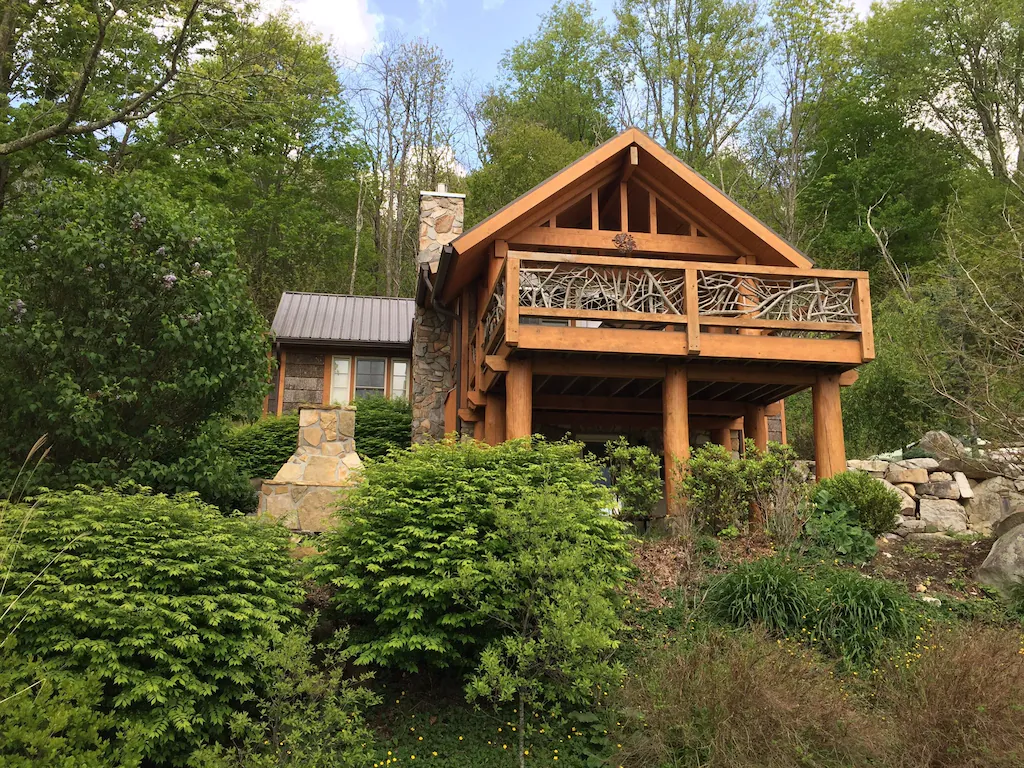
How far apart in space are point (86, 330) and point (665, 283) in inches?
266

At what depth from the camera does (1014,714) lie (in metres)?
5.24

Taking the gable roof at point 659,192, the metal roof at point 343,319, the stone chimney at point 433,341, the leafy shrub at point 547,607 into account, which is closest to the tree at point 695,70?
the metal roof at point 343,319

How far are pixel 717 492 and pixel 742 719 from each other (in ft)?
13.4

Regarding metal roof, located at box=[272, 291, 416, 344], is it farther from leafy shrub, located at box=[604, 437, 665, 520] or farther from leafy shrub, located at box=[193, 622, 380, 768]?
leafy shrub, located at box=[193, 622, 380, 768]

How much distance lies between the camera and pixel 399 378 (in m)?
18.5

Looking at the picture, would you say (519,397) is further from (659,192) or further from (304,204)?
(304,204)

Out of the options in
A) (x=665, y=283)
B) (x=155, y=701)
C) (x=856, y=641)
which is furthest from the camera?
(x=665, y=283)

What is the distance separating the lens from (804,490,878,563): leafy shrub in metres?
8.72

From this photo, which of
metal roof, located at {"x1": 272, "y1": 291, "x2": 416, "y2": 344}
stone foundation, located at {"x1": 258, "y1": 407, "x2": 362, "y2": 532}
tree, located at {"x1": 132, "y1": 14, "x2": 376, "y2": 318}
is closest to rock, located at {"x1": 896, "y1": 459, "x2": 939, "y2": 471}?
stone foundation, located at {"x1": 258, "y1": 407, "x2": 362, "y2": 532}

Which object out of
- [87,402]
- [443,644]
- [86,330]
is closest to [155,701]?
[443,644]

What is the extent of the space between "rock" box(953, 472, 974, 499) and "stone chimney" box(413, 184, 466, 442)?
811cm

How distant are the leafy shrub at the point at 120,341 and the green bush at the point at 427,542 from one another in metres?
2.87

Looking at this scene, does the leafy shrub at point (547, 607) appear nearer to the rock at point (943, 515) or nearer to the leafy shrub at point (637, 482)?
the leafy shrub at point (637, 482)

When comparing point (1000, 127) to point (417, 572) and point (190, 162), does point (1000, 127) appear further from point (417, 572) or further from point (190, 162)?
point (417, 572)
